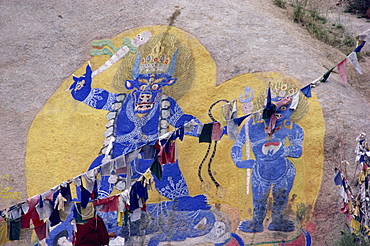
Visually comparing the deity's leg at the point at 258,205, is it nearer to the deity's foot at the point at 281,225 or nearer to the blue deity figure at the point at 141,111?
the deity's foot at the point at 281,225

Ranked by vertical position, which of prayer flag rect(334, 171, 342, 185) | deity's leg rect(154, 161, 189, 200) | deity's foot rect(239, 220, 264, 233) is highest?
prayer flag rect(334, 171, 342, 185)

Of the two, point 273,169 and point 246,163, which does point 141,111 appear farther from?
point 273,169

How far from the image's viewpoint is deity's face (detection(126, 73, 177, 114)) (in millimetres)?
16078

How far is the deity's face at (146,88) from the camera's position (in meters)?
16.1

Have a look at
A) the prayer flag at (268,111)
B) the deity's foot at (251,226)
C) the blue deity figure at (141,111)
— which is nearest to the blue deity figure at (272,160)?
the deity's foot at (251,226)

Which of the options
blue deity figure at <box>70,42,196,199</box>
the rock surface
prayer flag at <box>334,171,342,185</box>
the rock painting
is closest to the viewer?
prayer flag at <box>334,171,342,185</box>

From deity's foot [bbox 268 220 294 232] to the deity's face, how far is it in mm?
4686

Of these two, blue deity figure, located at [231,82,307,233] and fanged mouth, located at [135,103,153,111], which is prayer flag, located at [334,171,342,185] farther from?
fanged mouth, located at [135,103,153,111]

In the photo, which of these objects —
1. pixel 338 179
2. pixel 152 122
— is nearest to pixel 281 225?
pixel 338 179

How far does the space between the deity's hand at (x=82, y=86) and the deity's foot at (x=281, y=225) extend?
21.4 feet

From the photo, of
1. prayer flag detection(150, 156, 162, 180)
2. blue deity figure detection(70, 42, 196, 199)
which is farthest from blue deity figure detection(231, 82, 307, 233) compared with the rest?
prayer flag detection(150, 156, 162, 180)

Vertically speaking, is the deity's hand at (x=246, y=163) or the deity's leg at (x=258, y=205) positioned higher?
the deity's hand at (x=246, y=163)

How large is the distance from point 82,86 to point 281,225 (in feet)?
23.0

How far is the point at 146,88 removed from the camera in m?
16.3
